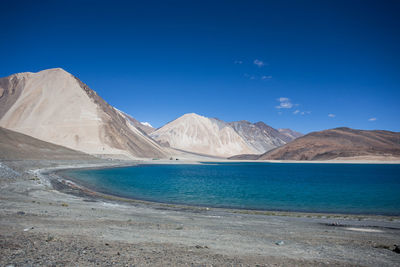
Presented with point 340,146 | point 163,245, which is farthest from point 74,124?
point 340,146

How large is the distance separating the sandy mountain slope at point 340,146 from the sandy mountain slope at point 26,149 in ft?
392

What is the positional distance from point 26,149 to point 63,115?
52826 millimetres

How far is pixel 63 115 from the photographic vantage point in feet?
356

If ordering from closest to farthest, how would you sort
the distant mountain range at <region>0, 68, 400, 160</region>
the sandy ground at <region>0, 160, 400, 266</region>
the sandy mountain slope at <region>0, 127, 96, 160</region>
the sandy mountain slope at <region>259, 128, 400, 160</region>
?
the sandy ground at <region>0, 160, 400, 266</region>, the sandy mountain slope at <region>0, 127, 96, 160</region>, the distant mountain range at <region>0, 68, 400, 160</region>, the sandy mountain slope at <region>259, 128, 400, 160</region>

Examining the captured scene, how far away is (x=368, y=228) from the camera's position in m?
12.9

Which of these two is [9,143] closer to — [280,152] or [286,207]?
[286,207]

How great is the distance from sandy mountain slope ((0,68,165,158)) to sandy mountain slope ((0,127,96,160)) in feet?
73.5

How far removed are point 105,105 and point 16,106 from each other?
123 feet

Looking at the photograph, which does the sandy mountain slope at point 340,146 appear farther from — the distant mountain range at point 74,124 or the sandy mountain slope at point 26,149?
the sandy mountain slope at point 26,149

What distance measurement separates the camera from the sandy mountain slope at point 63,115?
99625 mm

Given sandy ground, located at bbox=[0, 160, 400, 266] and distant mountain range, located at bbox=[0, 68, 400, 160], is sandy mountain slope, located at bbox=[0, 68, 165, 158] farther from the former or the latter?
sandy ground, located at bbox=[0, 160, 400, 266]

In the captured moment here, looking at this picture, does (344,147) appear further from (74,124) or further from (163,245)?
(163,245)

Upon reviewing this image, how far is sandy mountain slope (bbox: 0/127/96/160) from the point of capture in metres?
53.1

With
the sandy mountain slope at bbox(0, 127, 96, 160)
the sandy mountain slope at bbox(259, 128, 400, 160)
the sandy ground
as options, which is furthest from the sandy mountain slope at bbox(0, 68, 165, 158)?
the sandy ground
